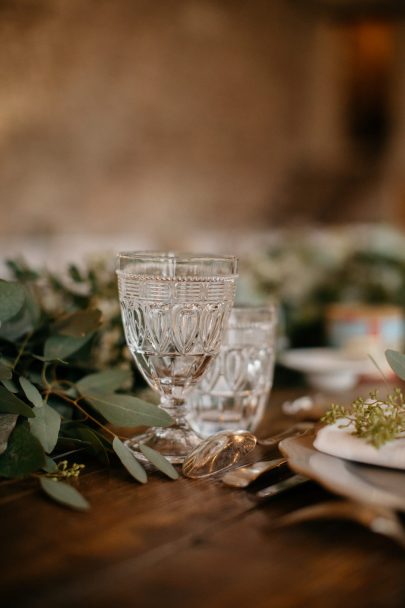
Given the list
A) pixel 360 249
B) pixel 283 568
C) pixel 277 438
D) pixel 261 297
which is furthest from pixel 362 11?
pixel 283 568

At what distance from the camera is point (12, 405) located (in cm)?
69

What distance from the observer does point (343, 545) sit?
55 centimetres

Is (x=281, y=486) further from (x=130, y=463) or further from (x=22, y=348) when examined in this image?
(x=22, y=348)

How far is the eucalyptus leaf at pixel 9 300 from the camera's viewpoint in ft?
2.55

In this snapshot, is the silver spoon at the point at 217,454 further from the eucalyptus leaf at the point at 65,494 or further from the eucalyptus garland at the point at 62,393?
the eucalyptus leaf at the point at 65,494

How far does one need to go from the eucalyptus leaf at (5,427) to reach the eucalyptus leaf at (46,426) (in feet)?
0.07

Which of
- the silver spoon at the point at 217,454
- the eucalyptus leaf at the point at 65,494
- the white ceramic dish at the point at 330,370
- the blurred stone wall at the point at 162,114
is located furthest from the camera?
the blurred stone wall at the point at 162,114

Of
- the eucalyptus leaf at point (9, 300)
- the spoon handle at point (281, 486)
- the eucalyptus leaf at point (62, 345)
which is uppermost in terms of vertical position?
the eucalyptus leaf at point (9, 300)

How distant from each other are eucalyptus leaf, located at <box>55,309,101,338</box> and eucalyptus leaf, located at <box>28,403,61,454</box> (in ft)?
0.45

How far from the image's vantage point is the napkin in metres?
0.64

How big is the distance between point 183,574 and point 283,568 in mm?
74

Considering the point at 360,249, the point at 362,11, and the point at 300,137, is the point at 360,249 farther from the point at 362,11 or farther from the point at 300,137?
the point at 362,11

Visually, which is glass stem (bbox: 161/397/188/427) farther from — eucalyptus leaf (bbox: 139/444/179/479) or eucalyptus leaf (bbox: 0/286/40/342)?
eucalyptus leaf (bbox: 0/286/40/342)

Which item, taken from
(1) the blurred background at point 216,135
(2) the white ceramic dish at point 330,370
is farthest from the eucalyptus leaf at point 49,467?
(1) the blurred background at point 216,135
